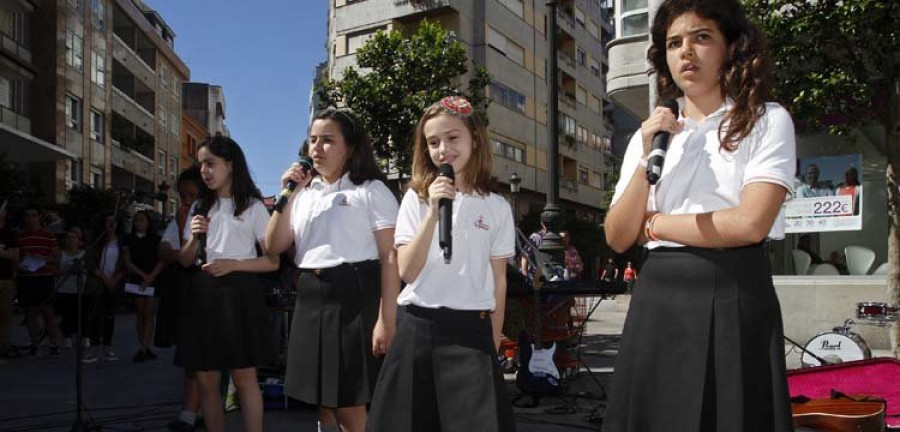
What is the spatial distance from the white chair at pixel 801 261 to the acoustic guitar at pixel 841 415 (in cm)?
863

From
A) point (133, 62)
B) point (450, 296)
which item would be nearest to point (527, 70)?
point (133, 62)

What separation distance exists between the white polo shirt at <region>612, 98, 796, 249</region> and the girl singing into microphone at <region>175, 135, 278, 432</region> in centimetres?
274

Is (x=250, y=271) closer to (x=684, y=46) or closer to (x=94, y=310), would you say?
(x=684, y=46)

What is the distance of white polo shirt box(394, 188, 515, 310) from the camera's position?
308cm

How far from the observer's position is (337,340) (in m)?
3.77

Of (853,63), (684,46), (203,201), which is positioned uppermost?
(853,63)

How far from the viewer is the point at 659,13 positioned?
99.3 inches

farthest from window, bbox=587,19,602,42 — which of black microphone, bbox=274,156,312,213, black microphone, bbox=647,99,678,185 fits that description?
black microphone, bbox=647,99,678,185

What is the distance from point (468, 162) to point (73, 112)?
3649cm

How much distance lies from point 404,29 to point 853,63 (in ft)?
96.3

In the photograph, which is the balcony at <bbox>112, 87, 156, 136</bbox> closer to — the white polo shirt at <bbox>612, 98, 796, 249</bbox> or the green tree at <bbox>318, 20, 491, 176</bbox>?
the green tree at <bbox>318, 20, 491, 176</bbox>

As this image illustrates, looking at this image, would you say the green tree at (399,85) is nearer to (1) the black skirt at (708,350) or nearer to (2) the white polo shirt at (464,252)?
(2) the white polo shirt at (464,252)

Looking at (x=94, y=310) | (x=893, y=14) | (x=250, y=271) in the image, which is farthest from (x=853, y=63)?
(x=94, y=310)

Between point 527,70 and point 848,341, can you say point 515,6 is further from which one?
point 848,341
